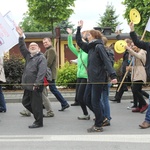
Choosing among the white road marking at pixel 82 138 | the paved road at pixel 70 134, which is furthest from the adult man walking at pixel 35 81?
the white road marking at pixel 82 138

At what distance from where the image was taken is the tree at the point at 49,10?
69.3 ft

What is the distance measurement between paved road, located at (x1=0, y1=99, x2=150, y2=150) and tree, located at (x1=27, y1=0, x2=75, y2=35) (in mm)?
13272

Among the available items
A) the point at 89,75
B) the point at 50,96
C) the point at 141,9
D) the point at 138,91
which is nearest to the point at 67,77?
the point at 50,96

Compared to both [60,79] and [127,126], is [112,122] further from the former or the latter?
[60,79]

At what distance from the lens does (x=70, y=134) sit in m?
6.38

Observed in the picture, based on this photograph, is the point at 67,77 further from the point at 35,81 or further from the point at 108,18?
the point at 108,18

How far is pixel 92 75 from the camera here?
20.9 ft

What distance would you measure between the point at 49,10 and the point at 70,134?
15.5m

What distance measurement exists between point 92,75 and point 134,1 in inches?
571

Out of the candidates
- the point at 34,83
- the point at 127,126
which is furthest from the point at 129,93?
the point at 34,83

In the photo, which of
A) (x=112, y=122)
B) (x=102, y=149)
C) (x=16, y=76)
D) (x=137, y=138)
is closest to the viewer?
(x=102, y=149)

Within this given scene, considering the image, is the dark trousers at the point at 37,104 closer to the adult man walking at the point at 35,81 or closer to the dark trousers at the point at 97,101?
the adult man walking at the point at 35,81

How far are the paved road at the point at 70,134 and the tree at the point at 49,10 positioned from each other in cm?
1327

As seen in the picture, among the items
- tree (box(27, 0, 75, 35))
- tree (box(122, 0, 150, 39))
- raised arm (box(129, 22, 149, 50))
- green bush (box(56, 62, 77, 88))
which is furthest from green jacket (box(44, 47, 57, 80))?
tree (box(27, 0, 75, 35))
